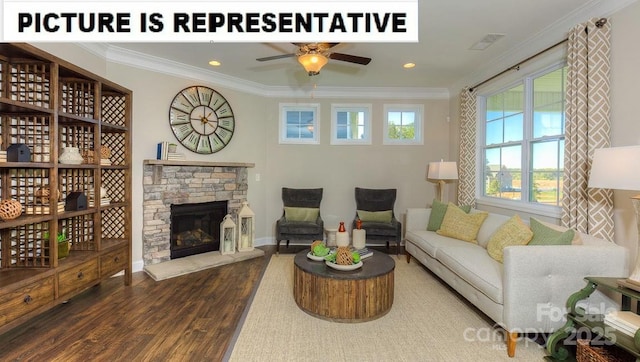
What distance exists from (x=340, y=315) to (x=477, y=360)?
974 millimetres

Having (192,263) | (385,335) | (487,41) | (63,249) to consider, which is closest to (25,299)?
(63,249)

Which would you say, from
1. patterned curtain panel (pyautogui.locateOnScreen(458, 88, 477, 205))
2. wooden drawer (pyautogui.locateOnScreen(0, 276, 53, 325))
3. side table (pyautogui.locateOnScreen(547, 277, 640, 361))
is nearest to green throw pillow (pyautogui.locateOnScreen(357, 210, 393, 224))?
patterned curtain panel (pyautogui.locateOnScreen(458, 88, 477, 205))

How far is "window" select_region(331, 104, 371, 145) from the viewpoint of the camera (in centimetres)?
517

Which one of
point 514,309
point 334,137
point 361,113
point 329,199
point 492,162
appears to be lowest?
point 514,309

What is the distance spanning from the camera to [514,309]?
6.66 ft

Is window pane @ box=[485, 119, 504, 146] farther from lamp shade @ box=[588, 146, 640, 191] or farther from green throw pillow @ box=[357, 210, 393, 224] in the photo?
lamp shade @ box=[588, 146, 640, 191]

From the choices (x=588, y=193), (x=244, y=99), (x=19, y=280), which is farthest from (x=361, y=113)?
(x=19, y=280)

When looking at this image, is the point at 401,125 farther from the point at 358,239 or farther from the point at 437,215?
the point at 358,239

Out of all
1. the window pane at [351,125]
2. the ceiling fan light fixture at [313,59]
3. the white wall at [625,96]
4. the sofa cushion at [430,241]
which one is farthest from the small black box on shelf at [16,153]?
the white wall at [625,96]

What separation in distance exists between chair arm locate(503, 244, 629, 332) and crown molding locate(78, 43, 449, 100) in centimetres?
362

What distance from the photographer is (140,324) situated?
2408 mm

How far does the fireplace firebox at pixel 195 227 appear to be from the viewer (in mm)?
4051

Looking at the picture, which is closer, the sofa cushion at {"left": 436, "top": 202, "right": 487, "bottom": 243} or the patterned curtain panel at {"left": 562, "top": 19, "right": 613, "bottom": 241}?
the patterned curtain panel at {"left": 562, "top": 19, "right": 613, "bottom": 241}

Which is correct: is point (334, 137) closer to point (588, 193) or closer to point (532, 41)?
point (532, 41)
